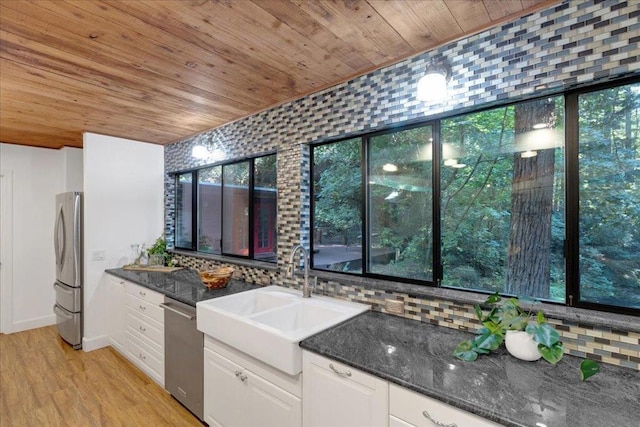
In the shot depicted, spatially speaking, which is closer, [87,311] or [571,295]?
[571,295]

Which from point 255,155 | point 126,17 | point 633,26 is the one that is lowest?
point 255,155

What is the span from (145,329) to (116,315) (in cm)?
79

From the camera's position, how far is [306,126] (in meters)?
2.51

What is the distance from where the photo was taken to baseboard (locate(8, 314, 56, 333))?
4105mm

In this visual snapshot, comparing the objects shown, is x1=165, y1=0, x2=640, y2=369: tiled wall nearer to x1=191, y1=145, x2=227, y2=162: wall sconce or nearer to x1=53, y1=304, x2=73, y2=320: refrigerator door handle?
x1=191, y1=145, x2=227, y2=162: wall sconce

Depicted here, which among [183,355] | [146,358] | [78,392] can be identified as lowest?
[78,392]

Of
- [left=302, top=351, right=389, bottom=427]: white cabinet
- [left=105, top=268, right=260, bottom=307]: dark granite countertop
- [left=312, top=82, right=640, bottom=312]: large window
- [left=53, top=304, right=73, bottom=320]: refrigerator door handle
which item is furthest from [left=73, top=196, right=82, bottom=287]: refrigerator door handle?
[left=302, top=351, right=389, bottom=427]: white cabinet

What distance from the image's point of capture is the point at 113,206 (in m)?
3.75

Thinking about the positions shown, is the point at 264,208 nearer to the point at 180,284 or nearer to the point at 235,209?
the point at 235,209

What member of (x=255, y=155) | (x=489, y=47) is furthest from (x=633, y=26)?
(x=255, y=155)

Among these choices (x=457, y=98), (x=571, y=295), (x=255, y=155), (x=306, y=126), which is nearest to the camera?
(x=571, y=295)

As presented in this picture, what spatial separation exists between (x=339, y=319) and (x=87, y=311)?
10.5 feet

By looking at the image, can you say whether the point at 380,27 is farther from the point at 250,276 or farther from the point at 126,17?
the point at 250,276

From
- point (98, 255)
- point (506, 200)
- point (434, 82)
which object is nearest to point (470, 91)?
point (434, 82)
